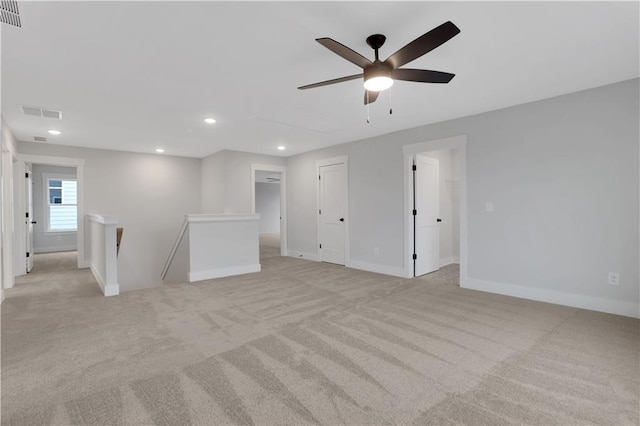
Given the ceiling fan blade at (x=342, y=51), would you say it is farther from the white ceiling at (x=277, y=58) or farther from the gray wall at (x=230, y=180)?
the gray wall at (x=230, y=180)

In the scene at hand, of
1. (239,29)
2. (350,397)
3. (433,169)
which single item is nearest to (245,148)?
(433,169)

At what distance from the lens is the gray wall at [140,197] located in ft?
20.5

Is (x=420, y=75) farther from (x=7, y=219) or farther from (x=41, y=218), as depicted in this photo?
(x=41, y=218)

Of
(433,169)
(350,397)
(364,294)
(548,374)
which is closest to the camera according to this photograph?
(350,397)

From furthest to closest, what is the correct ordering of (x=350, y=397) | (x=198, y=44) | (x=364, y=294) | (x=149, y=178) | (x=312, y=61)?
(x=149, y=178) → (x=364, y=294) → (x=312, y=61) → (x=198, y=44) → (x=350, y=397)

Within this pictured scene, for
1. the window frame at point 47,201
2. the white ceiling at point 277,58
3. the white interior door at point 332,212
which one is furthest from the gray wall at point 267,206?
the white ceiling at point 277,58

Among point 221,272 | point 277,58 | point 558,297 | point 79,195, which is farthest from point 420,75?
point 79,195

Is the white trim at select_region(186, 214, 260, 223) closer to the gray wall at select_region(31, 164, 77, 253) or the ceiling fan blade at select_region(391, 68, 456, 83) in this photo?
the ceiling fan blade at select_region(391, 68, 456, 83)

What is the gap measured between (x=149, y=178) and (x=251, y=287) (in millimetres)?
4282

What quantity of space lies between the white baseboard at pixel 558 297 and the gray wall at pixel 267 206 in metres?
10.5

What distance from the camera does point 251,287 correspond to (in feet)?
14.4

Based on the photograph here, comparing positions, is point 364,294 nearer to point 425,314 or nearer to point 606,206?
point 425,314

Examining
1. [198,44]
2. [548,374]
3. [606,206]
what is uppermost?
[198,44]

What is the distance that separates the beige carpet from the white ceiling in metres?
2.45
